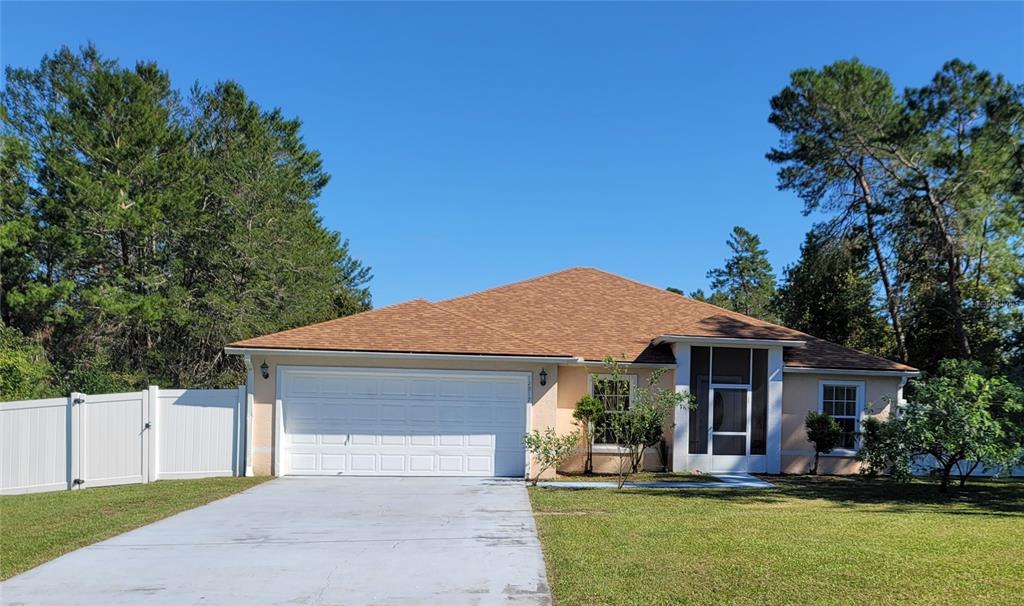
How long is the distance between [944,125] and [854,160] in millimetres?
3096

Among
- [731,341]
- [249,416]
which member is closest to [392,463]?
[249,416]

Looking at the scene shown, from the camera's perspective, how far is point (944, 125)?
24750mm

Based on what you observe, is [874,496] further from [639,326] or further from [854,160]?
[854,160]

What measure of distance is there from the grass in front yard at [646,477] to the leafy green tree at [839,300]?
1565 cm

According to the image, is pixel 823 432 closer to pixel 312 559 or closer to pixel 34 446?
pixel 312 559

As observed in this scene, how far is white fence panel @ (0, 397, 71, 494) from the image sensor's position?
45.1 ft

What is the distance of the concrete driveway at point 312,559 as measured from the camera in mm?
6484

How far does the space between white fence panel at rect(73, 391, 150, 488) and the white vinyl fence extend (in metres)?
0.02

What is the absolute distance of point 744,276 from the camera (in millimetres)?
61125

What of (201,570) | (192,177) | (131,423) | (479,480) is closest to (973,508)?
(479,480)

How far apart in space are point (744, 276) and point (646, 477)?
49204mm

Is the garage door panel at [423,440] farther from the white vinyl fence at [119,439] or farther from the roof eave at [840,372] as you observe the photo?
the roof eave at [840,372]

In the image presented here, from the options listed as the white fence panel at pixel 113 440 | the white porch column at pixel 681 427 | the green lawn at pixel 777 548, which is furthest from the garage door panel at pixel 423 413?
the white porch column at pixel 681 427

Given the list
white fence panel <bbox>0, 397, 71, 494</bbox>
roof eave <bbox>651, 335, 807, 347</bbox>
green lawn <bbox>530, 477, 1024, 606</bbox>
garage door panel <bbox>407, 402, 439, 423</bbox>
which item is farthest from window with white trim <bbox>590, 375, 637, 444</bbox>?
white fence panel <bbox>0, 397, 71, 494</bbox>
